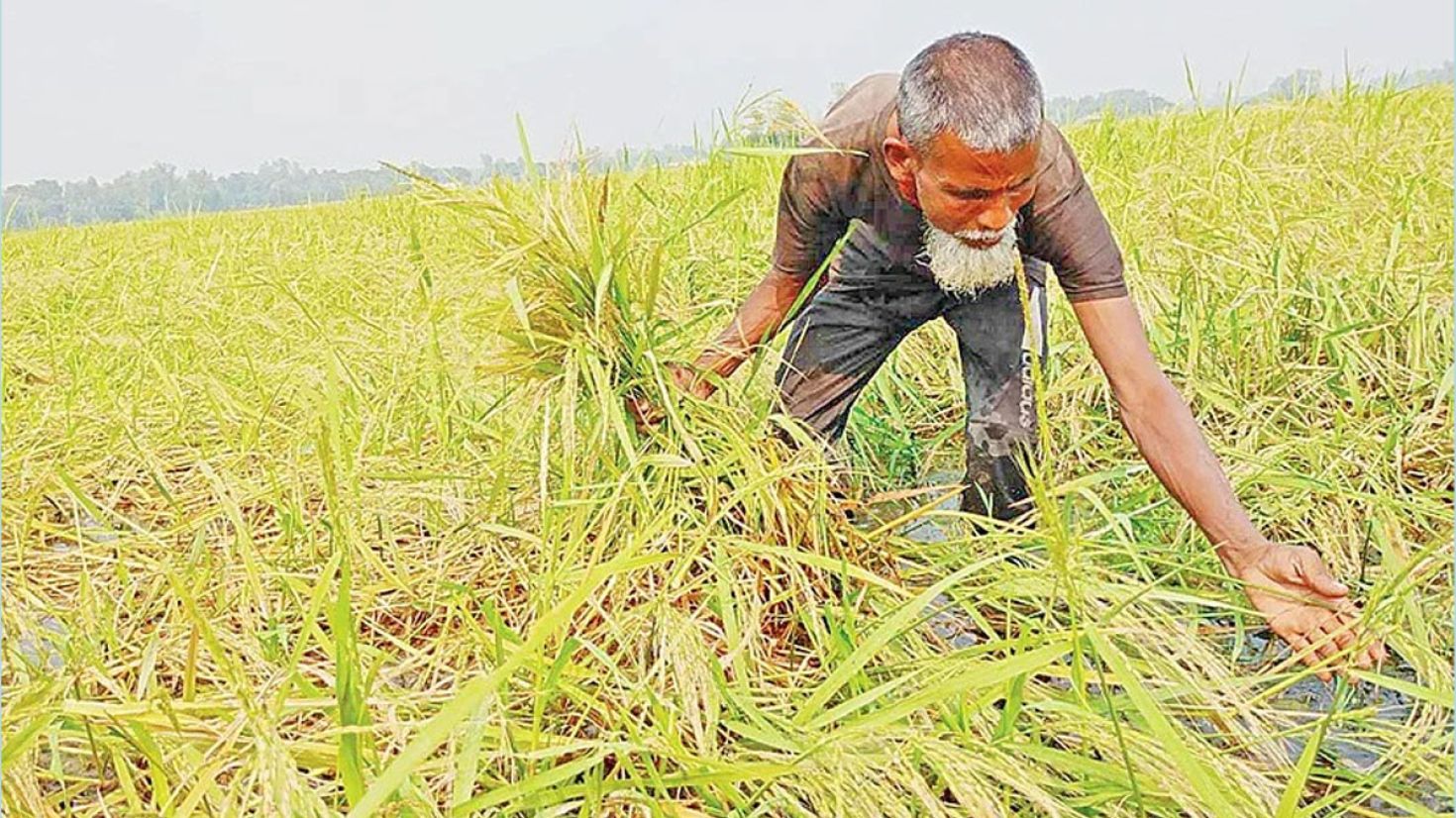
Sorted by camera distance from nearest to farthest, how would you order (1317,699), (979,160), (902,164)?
(1317,699)
(979,160)
(902,164)

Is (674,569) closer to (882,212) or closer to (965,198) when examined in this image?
(965,198)

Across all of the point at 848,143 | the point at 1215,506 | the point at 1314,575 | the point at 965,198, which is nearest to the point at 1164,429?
the point at 1215,506

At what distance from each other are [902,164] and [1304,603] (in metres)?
0.95

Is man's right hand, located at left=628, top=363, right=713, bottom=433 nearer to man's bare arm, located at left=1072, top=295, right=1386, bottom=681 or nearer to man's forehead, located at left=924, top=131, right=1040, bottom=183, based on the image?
man's forehead, located at left=924, top=131, right=1040, bottom=183

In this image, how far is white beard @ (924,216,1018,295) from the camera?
1987 mm

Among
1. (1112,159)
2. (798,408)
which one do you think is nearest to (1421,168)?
(1112,159)

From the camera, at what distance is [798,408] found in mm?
2584

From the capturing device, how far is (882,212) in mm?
2268

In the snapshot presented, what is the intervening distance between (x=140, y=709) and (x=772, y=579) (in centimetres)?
88

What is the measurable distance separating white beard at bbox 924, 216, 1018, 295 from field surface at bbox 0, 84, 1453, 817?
0.37 m

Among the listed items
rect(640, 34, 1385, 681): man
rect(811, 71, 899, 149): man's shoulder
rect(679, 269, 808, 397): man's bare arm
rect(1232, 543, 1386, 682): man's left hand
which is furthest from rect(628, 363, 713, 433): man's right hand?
rect(1232, 543, 1386, 682): man's left hand

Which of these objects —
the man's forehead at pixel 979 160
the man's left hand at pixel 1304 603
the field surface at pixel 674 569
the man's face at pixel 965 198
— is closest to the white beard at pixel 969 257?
the man's face at pixel 965 198

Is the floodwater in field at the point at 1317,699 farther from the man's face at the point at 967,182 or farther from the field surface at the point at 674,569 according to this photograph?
the man's face at the point at 967,182

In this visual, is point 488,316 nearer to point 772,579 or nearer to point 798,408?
point 772,579
